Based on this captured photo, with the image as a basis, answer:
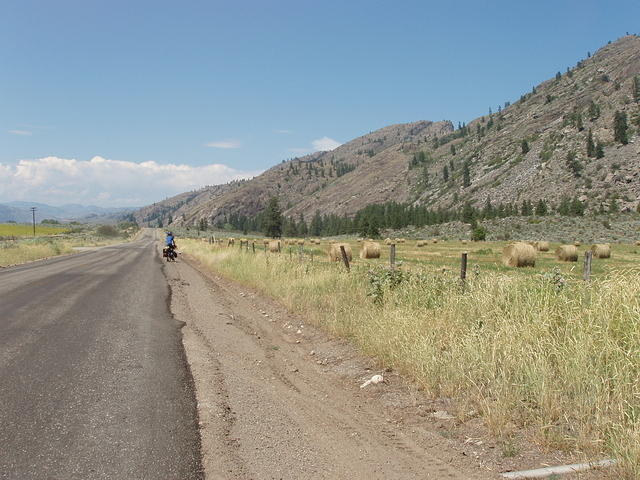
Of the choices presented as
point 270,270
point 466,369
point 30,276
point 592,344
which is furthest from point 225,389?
point 30,276

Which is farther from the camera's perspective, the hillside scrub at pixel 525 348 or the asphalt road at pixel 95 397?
the hillside scrub at pixel 525 348

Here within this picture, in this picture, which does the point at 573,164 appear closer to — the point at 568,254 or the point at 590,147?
the point at 590,147

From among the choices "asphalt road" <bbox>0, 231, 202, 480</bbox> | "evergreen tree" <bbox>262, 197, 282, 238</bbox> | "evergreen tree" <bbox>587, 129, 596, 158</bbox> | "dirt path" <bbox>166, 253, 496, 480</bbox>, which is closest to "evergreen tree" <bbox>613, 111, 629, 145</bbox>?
"evergreen tree" <bbox>587, 129, 596, 158</bbox>

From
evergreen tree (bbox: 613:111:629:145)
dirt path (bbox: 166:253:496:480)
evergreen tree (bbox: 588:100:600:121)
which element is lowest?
dirt path (bbox: 166:253:496:480)

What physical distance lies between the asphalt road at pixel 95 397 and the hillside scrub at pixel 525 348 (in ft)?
9.84

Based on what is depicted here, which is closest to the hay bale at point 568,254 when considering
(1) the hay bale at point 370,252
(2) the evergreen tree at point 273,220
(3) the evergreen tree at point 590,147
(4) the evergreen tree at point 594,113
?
(1) the hay bale at point 370,252

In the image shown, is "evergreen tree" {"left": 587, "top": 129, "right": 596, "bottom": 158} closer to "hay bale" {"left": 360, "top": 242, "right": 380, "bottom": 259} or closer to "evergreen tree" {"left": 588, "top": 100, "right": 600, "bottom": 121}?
"evergreen tree" {"left": 588, "top": 100, "right": 600, "bottom": 121}

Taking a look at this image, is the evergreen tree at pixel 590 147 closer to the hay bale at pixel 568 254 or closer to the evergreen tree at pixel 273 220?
the evergreen tree at pixel 273 220

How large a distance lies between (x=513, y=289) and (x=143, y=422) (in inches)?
220

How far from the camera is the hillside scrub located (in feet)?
14.2

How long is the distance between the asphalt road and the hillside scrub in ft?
9.84

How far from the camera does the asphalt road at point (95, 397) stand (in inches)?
156

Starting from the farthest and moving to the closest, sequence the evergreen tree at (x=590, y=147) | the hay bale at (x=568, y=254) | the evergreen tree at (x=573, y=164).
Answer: the evergreen tree at (x=590, y=147)
the evergreen tree at (x=573, y=164)
the hay bale at (x=568, y=254)

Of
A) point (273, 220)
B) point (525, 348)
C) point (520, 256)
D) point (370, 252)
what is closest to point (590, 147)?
point (273, 220)
